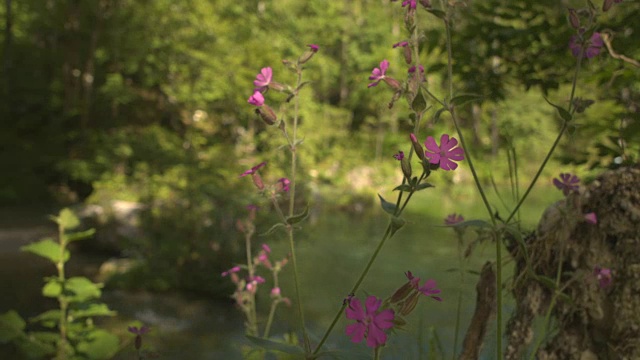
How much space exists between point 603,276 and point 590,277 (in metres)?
0.03

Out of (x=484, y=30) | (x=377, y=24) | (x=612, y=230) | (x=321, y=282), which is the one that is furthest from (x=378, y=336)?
(x=377, y=24)

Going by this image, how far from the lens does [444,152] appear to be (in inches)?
42.3

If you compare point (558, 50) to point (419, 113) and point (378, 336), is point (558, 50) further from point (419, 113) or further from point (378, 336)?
point (378, 336)

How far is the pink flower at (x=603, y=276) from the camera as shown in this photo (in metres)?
1.52

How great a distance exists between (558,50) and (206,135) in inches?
733

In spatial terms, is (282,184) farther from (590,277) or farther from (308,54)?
(590,277)

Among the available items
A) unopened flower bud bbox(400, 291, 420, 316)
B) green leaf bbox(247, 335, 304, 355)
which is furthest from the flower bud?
green leaf bbox(247, 335, 304, 355)

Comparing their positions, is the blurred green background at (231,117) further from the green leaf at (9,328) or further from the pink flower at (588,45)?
the green leaf at (9,328)

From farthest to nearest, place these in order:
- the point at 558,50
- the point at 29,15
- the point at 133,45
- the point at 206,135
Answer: the point at 206,135 → the point at 29,15 → the point at 133,45 → the point at 558,50

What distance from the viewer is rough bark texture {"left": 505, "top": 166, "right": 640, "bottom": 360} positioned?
1.59 m

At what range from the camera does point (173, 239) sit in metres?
7.27

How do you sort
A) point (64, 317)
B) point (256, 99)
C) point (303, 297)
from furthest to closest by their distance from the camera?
point (303, 297), point (64, 317), point (256, 99)

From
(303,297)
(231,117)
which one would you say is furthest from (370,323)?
(231,117)

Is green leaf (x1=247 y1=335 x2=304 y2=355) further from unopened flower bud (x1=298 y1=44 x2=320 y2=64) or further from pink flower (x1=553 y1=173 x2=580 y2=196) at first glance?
pink flower (x1=553 y1=173 x2=580 y2=196)
